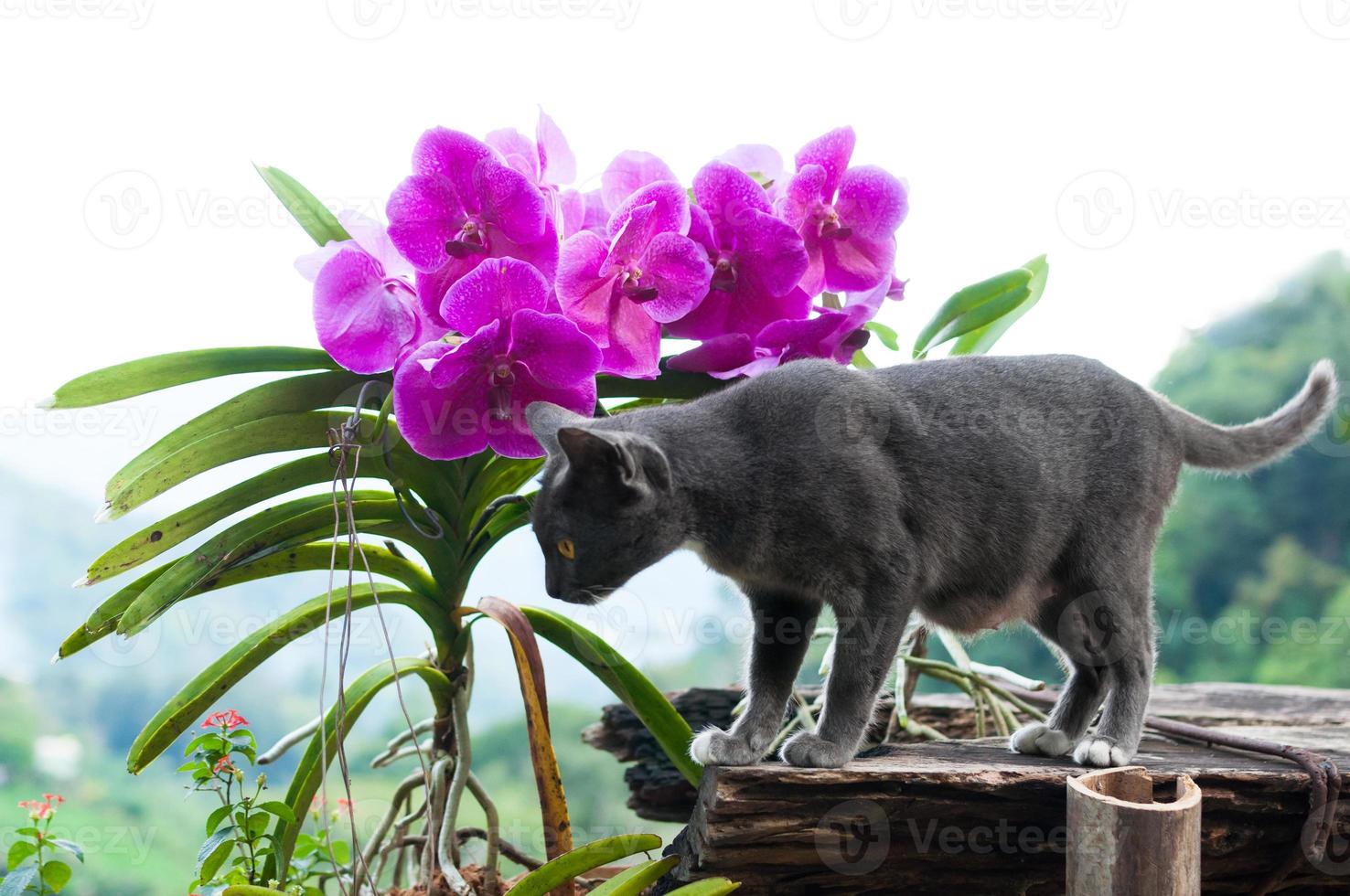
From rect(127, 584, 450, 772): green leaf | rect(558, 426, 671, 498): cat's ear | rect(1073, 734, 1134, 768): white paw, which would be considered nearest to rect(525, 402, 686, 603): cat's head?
rect(558, 426, 671, 498): cat's ear

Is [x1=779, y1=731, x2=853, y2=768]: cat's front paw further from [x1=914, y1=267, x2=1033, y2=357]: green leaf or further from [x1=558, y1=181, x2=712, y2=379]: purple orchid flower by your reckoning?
[x1=914, y1=267, x2=1033, y2=357]: green leaf

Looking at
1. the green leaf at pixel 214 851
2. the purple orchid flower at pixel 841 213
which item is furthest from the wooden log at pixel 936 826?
the purple orchid flower at pixel 841 213

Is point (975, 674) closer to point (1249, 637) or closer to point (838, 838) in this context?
point (1249, 637)

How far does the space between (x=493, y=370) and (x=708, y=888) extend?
0.50 meters

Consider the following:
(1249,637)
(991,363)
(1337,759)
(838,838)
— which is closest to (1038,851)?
(838,838)

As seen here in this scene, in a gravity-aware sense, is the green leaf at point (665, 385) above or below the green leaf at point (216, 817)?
above

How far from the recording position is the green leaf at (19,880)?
3.15 ft

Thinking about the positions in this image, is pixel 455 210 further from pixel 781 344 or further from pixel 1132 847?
pixel 1132 847

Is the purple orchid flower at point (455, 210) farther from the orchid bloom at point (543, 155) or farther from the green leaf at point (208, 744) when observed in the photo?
the green leaf at point (208, 744)

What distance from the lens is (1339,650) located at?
2.36m

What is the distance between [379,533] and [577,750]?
2.75 feet

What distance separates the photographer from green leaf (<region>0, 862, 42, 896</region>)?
0.96m

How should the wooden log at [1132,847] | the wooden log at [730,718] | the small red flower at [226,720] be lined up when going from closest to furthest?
1. the wooden log at [1132,847]
2. the small red flower at [226,720]
3. the wooden log at [730,718]

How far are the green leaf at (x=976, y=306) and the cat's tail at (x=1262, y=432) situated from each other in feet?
0.67
